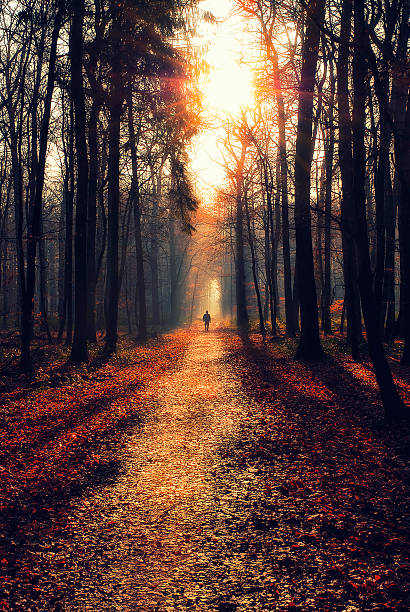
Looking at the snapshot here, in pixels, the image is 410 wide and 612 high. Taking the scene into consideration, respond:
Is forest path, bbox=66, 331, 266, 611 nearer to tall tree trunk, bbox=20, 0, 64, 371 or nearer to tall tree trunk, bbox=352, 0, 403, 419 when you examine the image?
tall tree trunk, bbox=352, 0, 403, 419

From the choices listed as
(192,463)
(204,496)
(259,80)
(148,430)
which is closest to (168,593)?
(204,496)

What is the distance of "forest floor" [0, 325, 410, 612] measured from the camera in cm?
351

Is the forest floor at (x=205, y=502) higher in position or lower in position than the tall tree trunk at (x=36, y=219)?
lower

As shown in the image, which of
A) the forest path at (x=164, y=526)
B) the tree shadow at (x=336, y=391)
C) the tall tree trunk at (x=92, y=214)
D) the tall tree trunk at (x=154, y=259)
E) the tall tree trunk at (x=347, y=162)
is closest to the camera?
the forest path at (x=164, y=526)

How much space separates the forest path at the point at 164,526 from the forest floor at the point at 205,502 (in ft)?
0.05

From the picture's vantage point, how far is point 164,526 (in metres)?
4.57

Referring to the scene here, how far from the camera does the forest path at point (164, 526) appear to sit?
348 cm

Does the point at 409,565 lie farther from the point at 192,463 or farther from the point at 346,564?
the point at 192,463

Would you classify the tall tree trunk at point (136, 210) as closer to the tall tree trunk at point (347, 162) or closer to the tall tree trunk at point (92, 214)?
the tall tree trunk at point (92, 214)

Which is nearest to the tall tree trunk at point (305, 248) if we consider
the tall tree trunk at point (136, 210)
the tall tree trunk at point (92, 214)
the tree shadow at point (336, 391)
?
the tree shadow at point (336, 391)

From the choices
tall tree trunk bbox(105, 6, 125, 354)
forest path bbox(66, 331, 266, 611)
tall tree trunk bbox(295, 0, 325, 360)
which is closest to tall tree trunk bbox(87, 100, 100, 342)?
tall tree trunk bbox(105, 6, 125, 354)

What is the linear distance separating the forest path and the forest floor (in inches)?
0.6

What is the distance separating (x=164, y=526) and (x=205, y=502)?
652 mm

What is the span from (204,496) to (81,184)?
39.8 ft
